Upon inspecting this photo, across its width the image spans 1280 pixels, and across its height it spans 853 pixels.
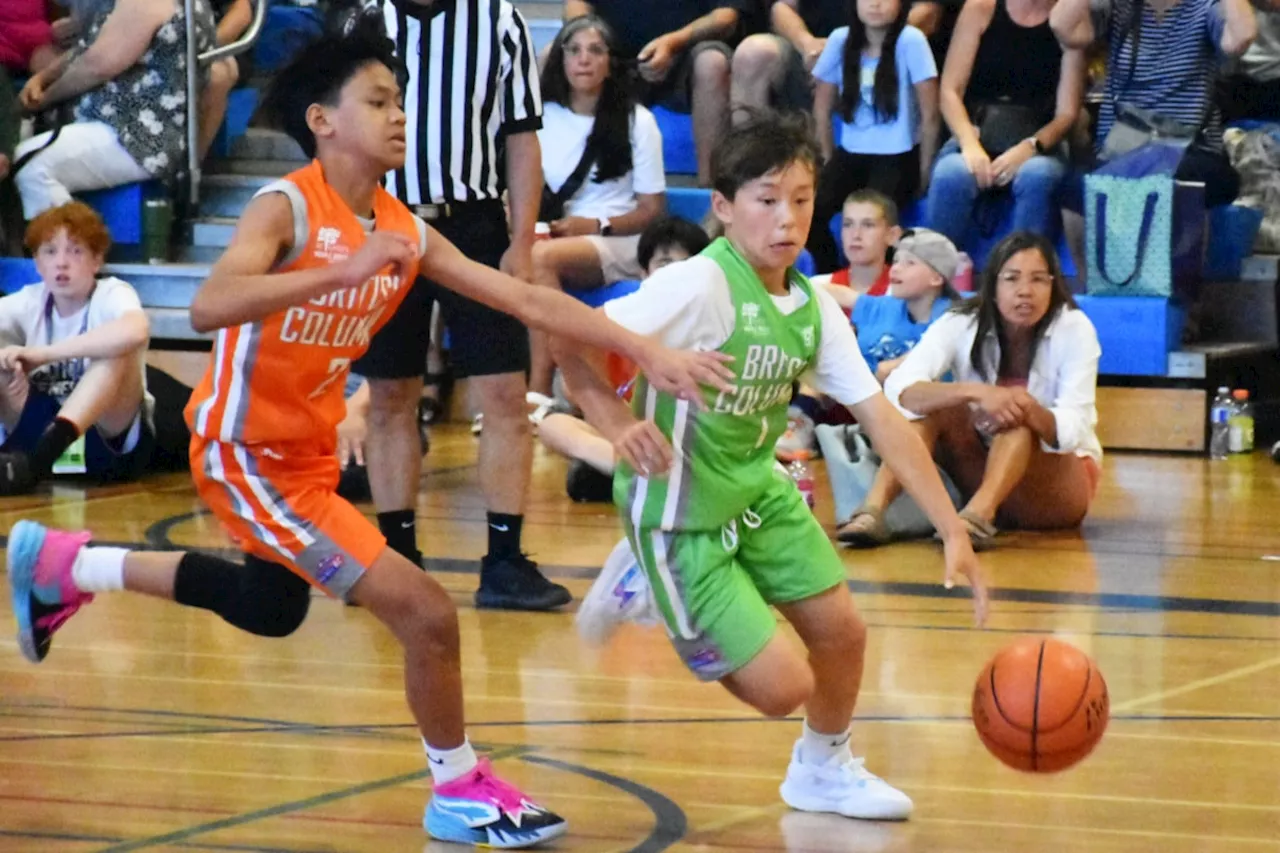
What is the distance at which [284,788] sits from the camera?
3715 millimetres

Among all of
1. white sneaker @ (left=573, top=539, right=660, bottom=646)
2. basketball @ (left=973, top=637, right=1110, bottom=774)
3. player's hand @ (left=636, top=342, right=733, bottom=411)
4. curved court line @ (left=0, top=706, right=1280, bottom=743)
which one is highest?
player's hand @ (left=636, top=342, right=733, bottom=411)

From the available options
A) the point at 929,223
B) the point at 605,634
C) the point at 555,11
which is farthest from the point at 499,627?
the point at 555,11

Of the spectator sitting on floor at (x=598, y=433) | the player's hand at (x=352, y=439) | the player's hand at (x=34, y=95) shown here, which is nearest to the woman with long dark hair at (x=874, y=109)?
the spectator sitting on floor at (x=598, y=433)

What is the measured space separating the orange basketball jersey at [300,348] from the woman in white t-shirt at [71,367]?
159 inches

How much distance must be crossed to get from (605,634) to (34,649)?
3.75 ft

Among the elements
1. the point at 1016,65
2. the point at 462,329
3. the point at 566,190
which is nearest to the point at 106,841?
the point at 462,329

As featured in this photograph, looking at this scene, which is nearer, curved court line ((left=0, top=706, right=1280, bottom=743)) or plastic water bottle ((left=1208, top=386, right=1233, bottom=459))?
curved court line ((left=0, top=706, right=1280, bottom=743))

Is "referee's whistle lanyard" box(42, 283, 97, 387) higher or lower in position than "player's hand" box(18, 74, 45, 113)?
lower

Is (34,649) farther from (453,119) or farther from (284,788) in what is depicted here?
(453,119)

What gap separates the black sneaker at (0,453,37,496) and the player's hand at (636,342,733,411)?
4.69 meters

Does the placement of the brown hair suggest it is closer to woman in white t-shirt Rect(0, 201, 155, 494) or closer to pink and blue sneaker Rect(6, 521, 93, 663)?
woman in white t-shirt Rect(0, 201, 155, 494)

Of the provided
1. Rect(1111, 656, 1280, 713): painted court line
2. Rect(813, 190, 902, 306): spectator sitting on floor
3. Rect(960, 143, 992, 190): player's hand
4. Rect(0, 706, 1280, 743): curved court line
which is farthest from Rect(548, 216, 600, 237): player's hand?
Rect(0, 706, 1280, 743): curved court line

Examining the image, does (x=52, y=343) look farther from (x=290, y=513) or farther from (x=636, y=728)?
(x=290, y=513)

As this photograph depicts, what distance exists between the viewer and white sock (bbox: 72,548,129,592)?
3.95 m
